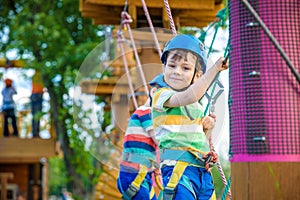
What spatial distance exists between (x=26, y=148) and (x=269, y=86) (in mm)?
12950

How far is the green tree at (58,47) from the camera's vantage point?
16.5 meters

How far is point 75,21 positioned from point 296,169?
15077mm

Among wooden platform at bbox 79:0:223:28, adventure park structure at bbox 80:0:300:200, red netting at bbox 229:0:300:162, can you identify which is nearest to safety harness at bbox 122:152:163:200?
adventure park structure at bbox 80:0:300:200

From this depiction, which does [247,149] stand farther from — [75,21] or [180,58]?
[75,21]

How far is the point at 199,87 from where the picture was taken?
2.90 m

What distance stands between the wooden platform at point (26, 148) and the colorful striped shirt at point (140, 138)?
452 inches

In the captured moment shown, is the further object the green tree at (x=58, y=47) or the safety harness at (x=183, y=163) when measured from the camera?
the green tree at (x=58, y=47)

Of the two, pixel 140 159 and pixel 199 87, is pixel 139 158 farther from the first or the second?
pixel 199 87

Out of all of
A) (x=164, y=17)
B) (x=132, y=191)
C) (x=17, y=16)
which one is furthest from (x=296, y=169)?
(x=17, y=16)

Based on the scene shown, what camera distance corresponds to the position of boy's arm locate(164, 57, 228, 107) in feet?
9.38

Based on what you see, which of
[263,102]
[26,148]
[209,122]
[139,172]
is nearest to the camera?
[209,122]

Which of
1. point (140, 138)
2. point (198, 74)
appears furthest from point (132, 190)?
point (198, 74)

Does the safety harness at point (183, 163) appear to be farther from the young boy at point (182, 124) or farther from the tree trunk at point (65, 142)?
the tree trunk at point (65, 142)

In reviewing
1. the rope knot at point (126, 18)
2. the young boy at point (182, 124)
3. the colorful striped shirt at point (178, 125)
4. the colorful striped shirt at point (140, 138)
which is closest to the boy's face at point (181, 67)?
the young boy at point (182, 124)
